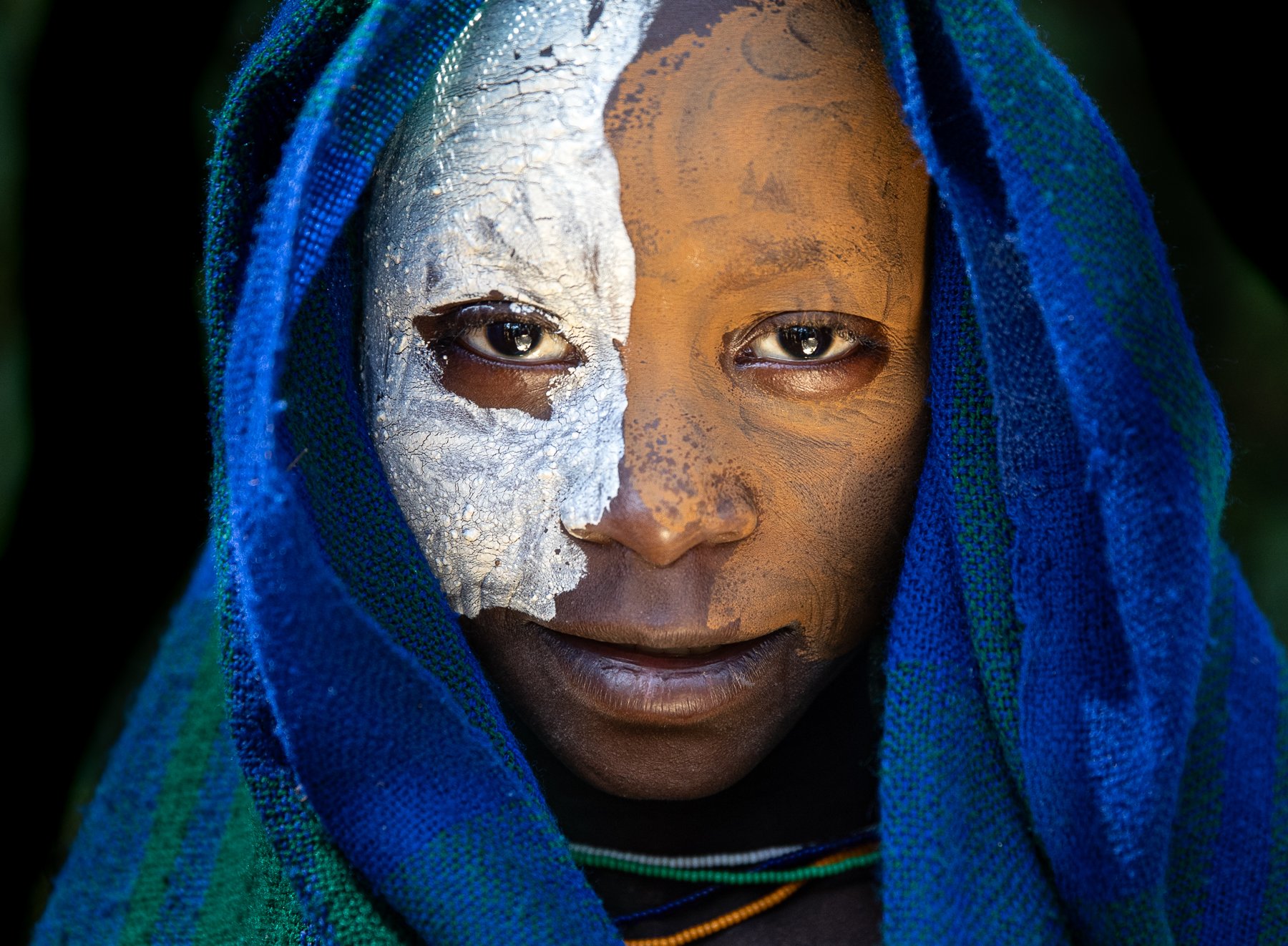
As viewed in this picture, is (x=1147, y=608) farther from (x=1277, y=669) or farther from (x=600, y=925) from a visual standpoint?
(x=600, y=925)

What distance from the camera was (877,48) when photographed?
1.09 meters

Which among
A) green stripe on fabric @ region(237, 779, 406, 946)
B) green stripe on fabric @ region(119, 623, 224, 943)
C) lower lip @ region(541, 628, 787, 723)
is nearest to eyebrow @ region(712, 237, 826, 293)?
lower lip @ region(541, 628, 787, 723)

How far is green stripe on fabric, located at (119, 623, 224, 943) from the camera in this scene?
4.47 feet

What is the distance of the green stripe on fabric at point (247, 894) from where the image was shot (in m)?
1.08

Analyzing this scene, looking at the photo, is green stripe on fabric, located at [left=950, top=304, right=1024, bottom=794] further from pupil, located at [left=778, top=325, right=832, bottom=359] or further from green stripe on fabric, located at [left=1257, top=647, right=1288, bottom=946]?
green stripe on fabric, located at [left=1257, top=647, right=1288, bottom=946]

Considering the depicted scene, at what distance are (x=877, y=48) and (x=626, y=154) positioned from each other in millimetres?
258

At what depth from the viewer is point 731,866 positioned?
4.08 ft

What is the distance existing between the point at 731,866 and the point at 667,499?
455 mm

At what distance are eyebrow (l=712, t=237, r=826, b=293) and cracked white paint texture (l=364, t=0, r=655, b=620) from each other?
86 millimetres

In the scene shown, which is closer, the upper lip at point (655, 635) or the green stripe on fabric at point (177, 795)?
the upper lip at point (655, 635)

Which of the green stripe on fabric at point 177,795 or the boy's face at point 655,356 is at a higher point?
the boy's face at point 655,356

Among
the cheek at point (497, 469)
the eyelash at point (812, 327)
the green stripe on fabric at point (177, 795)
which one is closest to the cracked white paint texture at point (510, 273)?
the cheek at point (497, 469)

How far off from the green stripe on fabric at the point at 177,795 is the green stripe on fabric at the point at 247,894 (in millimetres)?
84

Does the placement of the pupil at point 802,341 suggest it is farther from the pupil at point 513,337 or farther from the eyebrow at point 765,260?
the pupil at point 513,337
